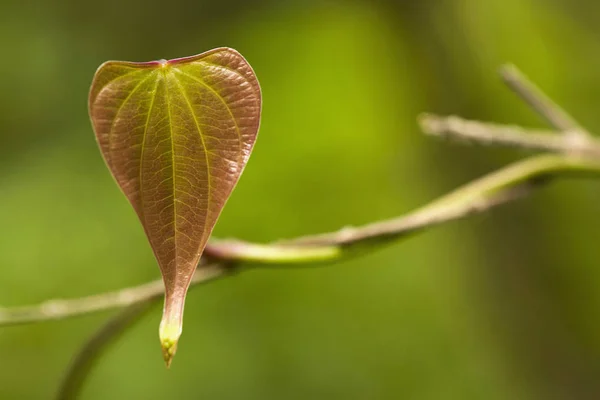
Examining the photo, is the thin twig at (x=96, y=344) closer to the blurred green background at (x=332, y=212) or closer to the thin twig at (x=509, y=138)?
the thin twig at (x=509, y=138)

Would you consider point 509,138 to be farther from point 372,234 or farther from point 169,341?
point 169,341

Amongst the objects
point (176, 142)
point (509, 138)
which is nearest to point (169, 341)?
point (176, 142)

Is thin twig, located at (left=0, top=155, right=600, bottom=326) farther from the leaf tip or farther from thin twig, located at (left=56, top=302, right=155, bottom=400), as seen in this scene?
the leaf tip

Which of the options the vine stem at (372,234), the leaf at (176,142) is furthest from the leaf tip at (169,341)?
the vine stem at (372,234)

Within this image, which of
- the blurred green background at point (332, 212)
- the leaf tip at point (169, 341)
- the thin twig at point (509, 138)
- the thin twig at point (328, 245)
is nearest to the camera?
the leaf tip at point (169, 341)

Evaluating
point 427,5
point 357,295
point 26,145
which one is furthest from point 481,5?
point 26,145

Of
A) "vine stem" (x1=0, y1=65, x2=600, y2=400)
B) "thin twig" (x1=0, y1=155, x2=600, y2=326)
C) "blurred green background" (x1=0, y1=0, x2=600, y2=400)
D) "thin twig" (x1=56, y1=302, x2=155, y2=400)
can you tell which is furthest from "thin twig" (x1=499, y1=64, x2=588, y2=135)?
"blurred green background" (x1=0, y1=0, x2=600, y2=400)
